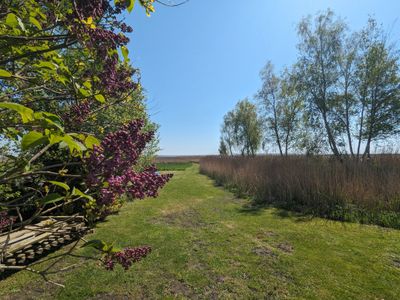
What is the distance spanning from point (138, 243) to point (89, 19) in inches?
230

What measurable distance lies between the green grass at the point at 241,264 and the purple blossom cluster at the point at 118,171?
3276mm

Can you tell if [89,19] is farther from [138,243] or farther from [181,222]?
[181,222]

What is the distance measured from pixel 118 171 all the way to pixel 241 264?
14.7ft

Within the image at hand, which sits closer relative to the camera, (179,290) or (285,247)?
(179,290)

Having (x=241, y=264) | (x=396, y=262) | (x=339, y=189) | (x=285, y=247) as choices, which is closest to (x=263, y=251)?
(x=285, y=247)

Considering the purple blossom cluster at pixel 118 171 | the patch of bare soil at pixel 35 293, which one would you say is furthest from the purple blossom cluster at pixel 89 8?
the patch of bare soil at pixel 35 293

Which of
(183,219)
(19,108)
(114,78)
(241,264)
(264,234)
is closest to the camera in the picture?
(19,108)

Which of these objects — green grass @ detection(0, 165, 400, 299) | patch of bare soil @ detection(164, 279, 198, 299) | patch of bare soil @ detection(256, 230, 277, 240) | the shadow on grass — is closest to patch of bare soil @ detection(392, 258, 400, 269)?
green grass @ detection(0, 165, 400, 299)

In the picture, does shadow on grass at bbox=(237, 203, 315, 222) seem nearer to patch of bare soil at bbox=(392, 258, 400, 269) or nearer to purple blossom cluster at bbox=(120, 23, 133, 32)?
patch of bare soil at bbox=(392, 258, 400, 269)

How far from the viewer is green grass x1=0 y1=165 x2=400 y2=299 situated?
4.27 meters

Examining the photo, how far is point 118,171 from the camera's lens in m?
1.50

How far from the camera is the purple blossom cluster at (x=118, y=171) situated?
1.43 metres

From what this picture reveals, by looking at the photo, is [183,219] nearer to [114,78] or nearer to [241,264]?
[241,264]

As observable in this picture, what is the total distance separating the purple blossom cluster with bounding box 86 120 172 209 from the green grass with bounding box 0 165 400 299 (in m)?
3.28
